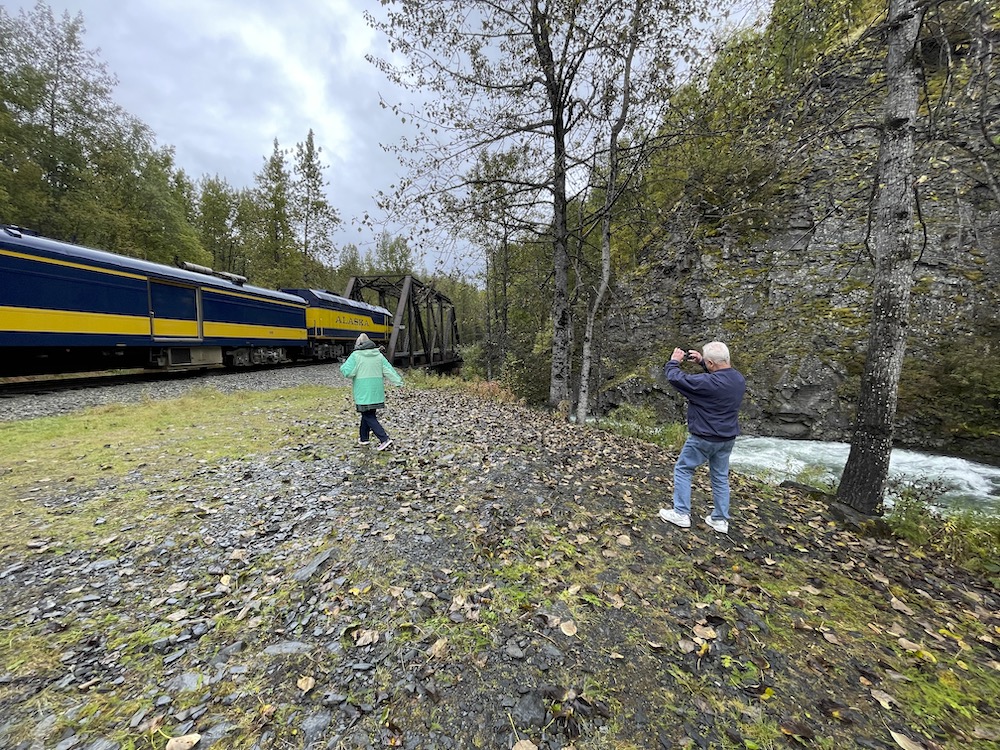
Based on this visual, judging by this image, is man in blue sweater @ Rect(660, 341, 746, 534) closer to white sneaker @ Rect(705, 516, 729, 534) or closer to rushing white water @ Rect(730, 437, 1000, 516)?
white sneaker @ Rect(705, 516, 729, 534)


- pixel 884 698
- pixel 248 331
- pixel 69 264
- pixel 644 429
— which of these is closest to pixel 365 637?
pixel 884 698

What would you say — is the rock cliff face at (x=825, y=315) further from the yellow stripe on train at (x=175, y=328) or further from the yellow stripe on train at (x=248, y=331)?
the yellow stripe on train at (x=248, y=331)

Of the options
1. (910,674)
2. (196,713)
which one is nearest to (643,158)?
(910,674)

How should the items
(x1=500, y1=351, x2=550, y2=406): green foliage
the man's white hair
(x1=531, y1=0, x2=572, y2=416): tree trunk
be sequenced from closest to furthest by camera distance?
1. the man's white hair
2. (x1=531, y1=0, x2=572, y2=416): tree trunk
3. (x1=500, y1=351, x2=550, y2=406): green foliage

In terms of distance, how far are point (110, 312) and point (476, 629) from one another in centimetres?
1378

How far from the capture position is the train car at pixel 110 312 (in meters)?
8.99

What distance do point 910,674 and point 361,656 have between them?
3548 mm

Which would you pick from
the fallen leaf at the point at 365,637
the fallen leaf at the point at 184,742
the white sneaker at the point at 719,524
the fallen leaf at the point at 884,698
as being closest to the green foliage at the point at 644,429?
the white sneaker at the point at 719,524

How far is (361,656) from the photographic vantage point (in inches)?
97.5

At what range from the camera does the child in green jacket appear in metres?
6.16

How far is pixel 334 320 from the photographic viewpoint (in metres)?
22.2

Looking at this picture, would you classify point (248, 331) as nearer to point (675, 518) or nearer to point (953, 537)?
point (675, 518)

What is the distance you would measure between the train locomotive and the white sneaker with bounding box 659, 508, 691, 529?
13911mm

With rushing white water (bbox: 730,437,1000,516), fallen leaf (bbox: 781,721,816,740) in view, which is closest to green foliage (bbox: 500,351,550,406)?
Result: rushing white water (bbox: 730,437,1000,516)
